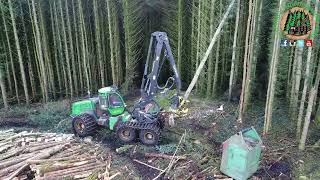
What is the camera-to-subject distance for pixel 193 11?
10258 millimetres

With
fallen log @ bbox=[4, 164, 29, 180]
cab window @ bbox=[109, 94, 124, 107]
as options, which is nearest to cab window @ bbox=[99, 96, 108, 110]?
cab window @ bbox=[109, 94, 124, 107]

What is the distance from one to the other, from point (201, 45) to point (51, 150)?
5891mm

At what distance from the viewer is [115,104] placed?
23.6 feet

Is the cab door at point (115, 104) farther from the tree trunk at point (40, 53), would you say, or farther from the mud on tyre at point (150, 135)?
the tree trunk at point (40, 53)

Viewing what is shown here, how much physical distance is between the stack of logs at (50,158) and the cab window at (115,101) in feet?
3.42

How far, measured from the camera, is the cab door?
7152 millimetres

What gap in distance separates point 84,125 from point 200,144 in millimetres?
2835

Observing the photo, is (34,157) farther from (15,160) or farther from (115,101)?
(115,101)

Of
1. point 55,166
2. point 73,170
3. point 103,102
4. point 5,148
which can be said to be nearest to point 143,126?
point 103,102

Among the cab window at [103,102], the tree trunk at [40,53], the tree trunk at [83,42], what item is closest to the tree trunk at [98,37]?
the tree trunk at [83,42]

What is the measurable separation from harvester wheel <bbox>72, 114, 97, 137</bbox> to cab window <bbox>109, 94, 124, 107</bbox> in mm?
713

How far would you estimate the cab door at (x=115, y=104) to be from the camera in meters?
7.15

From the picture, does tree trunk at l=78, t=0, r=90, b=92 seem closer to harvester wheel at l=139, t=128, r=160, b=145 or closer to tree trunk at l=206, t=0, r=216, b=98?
tree trunk at l=206, t=0, r=216, b=98

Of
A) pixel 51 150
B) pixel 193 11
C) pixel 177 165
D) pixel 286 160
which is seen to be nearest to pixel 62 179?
pixel 51 150
